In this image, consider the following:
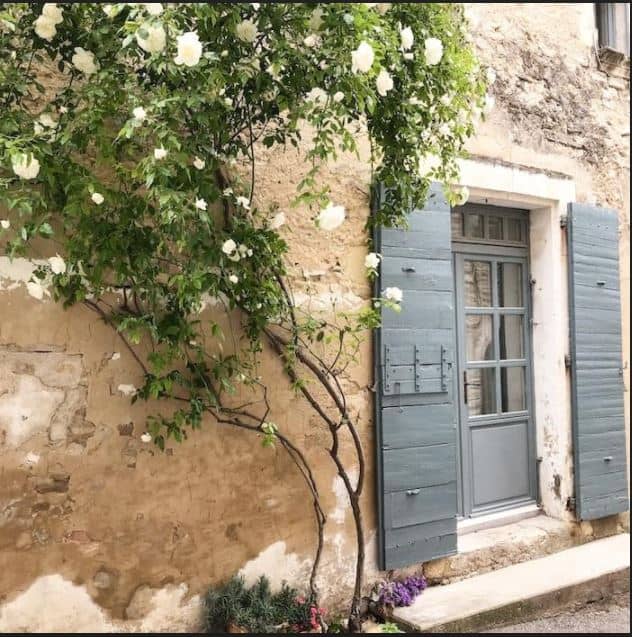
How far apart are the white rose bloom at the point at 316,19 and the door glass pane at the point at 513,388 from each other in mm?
2835

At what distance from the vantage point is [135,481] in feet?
10.0

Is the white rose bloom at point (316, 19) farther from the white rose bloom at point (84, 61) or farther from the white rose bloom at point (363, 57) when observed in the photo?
the white rose bloom at point (84, 61)

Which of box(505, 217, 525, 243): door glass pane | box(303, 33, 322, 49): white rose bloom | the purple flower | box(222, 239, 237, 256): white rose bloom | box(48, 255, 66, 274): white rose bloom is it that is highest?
box(303, 33, 322, 49): white rose bloom

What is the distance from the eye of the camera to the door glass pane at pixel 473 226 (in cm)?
449

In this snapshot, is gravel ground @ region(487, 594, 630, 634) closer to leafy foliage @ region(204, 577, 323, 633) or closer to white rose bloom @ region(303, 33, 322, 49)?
leafy foliage @ region(204, 577, 323, 633)

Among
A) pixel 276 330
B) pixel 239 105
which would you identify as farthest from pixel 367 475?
pixel 239 105

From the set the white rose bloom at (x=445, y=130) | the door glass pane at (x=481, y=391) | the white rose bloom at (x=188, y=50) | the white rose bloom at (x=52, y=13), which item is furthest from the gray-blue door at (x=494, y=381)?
the white rose bloom at (x=52, y=13)

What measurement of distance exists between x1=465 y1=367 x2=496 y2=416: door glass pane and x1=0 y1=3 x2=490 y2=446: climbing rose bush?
62.0 inches

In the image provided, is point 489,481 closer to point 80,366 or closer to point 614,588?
point 614,588

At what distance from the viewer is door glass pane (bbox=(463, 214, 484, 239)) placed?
4.49 m

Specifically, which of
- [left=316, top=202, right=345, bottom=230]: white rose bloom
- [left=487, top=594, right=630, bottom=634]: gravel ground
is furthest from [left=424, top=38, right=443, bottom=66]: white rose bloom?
[left=487, top=594, right=630, bottom=634]: gravel ground

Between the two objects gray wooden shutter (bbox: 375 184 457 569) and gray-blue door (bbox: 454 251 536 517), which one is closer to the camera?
gray wooden shutter (bbox: 375 184 457 569)

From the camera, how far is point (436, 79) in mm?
2908

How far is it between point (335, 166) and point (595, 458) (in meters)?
2.80
